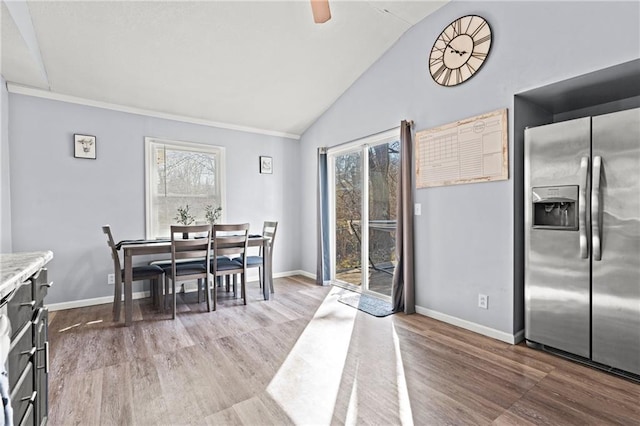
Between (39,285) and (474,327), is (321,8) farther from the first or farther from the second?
(474,327)

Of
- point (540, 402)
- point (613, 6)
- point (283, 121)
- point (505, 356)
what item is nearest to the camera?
point (540, 402)

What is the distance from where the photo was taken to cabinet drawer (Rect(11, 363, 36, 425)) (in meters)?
1.01

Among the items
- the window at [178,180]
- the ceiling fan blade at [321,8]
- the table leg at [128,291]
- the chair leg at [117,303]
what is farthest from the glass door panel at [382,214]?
the chair leg at [117,303]

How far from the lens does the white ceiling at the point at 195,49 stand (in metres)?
2.70

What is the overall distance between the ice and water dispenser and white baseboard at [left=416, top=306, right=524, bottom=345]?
3.14ft

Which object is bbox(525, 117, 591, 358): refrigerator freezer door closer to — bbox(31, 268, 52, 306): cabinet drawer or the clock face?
the clock face

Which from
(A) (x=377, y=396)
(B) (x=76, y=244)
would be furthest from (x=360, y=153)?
(B) (x=76, y=244)

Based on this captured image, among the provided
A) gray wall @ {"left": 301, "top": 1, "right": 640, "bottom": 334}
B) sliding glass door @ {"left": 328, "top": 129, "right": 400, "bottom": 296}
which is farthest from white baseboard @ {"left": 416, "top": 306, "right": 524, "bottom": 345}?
sliding glass door @ {"left": 328, "top": 129, "right": 400, "bottom": 296}

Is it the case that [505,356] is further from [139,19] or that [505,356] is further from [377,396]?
[139,19]

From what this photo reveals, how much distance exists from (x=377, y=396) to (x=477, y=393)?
61cm

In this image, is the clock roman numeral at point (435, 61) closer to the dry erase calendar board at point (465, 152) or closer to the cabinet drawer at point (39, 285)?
the dry erase calendar board at point (465, 152)

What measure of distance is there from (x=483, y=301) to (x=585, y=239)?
939 millimetres

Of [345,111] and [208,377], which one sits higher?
[345,111]

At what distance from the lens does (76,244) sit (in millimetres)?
3637
